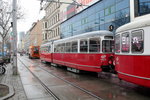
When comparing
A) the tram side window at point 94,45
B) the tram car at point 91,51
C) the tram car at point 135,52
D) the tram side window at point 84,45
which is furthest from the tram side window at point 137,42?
the tram side window at point 84,45

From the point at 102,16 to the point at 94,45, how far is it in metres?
12.0

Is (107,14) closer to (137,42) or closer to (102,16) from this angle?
(102,16)

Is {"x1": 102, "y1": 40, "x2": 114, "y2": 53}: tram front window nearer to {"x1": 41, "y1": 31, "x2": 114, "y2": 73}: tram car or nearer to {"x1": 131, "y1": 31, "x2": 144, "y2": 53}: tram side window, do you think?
{"x1": 41, "y1": 31, "x2": 114, "y2": 73}: tram car

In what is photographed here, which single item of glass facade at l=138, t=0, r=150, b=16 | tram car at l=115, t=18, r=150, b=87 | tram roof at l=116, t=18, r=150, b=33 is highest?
glass facade at l=138, t=0, r=150, b=16

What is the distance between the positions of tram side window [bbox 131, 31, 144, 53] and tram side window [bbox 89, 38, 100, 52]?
4.13m

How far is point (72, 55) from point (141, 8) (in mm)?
7537

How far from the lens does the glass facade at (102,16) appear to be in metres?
19.2

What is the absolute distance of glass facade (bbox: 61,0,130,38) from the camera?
63.0ft

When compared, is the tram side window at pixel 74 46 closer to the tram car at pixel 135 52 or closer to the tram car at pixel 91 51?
the tram car at pixel 91 51

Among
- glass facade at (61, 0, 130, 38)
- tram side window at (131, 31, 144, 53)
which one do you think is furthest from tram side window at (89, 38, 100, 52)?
glass facade at (61, 0, 130, 38)

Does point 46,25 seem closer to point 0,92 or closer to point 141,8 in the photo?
point 141,8

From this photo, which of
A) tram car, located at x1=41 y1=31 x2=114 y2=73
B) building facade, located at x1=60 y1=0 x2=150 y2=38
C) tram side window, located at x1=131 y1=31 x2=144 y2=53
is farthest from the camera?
building facade, located at x1=60 y1=0 x2=150 y2=38

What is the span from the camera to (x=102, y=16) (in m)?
23.3

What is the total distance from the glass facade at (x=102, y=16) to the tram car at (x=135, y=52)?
34.4 feet
